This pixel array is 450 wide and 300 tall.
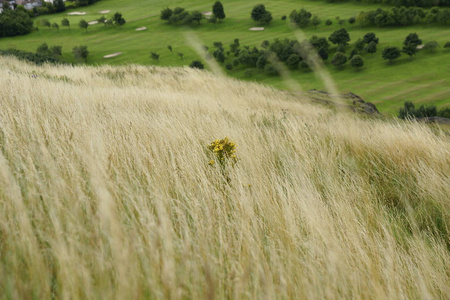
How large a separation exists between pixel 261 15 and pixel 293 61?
2152 cm

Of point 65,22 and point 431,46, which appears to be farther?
point 65,22

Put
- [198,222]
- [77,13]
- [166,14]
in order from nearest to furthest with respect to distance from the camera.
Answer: [198,222], [166,14], [77,13]

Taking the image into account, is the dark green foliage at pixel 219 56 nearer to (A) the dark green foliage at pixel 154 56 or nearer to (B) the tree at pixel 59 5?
(A) the dark green foliage at pixel 154 56

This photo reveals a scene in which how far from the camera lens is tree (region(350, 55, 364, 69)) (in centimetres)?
4318

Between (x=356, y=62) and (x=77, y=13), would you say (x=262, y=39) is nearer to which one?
(x=356, y=62)

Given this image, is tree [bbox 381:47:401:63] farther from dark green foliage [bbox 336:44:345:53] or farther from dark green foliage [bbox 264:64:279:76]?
dark green foliage [bbox 264:64:279:76]

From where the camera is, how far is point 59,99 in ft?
15.3

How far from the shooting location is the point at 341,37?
164 ft

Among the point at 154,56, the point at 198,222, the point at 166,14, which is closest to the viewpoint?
the point at 198,222

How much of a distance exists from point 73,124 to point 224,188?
1932 millimetres

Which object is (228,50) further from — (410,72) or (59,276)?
(59,276)

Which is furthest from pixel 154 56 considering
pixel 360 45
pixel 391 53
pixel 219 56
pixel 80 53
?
pixel 391 53

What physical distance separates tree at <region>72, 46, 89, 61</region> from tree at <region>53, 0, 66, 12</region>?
130ft

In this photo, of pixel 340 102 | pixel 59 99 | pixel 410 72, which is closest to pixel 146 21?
pixel 410 72
